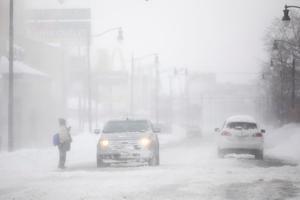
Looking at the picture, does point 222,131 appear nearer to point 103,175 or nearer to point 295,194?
point 103,175

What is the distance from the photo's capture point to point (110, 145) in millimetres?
21234

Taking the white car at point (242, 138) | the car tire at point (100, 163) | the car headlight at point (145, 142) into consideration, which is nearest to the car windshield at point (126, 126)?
the car headlight at point (145, 142)

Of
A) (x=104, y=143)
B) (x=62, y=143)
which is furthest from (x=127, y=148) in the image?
(x=62, y=143)

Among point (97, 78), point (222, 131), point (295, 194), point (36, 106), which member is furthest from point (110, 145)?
point (97, 78)

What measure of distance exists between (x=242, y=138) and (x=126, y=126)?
626 centimetres

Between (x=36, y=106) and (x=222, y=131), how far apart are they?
98.2 feet

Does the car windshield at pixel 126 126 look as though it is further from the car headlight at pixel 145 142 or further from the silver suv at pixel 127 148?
the car headlight at pixel 145 142

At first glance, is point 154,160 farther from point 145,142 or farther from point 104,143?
point 104,143

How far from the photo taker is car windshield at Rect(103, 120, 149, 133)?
22.3m

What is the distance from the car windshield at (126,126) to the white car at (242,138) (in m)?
5.57

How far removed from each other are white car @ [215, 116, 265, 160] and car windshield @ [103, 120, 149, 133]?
557cm

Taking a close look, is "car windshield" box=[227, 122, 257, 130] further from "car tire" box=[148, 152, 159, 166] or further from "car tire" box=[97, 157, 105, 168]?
"car tire" box=[97, 157, 105, 168]

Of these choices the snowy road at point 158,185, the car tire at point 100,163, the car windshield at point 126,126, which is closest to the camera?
the snowy road at point 158,185

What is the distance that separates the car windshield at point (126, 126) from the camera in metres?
22.3
